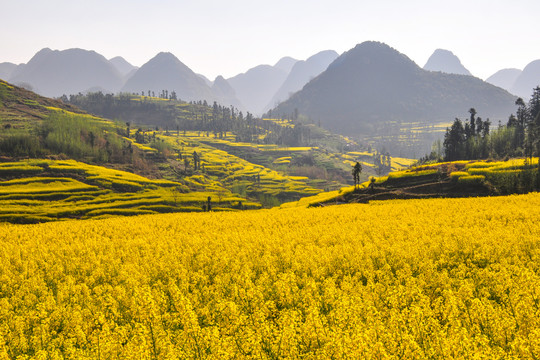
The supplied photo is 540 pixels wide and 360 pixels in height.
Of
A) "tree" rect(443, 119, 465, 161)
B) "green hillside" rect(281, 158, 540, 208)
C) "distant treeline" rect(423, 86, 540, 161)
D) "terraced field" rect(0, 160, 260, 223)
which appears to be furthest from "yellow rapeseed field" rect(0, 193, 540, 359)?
"tree" rect(443, 119, 465, 161)

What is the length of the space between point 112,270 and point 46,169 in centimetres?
11921

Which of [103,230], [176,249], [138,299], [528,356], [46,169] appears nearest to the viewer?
[528,356]

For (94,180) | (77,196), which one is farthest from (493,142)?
(94,180)

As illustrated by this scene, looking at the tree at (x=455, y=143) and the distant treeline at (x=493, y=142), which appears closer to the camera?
the distant treeline at (x=493, y=142)

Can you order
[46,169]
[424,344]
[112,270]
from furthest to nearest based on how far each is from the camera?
[46,169] → [112,270] → [424,344]

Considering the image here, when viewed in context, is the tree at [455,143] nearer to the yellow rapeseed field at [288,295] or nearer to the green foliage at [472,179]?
the green foliage at [472,179]

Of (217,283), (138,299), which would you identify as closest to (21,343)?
(138,299)

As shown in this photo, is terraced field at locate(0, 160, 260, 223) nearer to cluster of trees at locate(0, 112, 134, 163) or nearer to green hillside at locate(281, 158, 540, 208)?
cluster of trees at locate(0, 112, 134, 163)

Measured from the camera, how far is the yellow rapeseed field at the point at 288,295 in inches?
473

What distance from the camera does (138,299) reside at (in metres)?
15.2

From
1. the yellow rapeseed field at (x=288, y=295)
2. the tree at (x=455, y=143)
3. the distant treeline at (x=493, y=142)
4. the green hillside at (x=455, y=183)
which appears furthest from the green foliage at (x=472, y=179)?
the tree at (x=455, y=143)

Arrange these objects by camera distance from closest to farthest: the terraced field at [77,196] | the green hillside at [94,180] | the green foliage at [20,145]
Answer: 1. the terraced field at [77,196]
2. the green hillside at [94,180]
3. the green foliage at [20,145]

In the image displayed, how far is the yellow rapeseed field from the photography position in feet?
39.4

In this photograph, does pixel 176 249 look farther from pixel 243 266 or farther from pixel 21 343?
pixel 21 343
